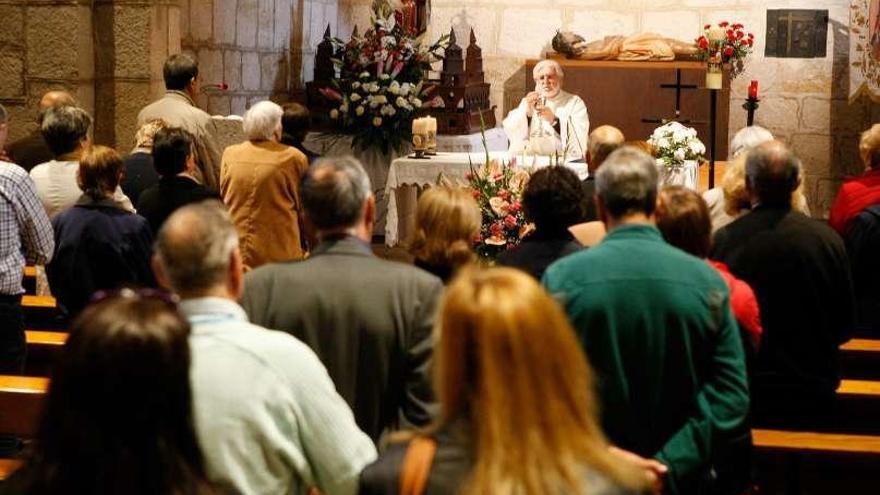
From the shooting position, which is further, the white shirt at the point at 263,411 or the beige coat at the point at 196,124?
the beige coat at the point at 196,124

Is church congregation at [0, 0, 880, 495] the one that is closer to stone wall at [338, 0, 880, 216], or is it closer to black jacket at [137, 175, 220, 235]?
black jacket at [137, 175, 220, 235]

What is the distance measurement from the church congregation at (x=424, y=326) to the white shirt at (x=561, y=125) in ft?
9.81

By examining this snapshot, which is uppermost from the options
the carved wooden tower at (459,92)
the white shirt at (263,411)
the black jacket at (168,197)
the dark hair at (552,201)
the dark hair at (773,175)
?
the carved wooden tower at (459,92)

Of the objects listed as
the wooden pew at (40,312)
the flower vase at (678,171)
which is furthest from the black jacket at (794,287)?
the flower vase at (678,171)

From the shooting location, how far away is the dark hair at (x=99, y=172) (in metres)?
5.24

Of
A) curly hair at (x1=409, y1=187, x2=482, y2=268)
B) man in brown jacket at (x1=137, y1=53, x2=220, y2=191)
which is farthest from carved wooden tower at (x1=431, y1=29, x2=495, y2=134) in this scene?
curly hair at (x1=409, y1=187, x2=482, y2=268)

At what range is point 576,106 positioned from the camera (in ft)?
33.8

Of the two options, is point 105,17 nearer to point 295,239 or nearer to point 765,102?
point 295,239

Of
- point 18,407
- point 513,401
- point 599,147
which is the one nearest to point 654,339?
point 513,401

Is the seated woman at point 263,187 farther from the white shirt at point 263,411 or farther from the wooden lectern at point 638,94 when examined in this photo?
the wooden lectern at point 638,94

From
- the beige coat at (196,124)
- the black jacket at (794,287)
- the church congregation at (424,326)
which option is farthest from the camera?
the beige coat at (196,124)

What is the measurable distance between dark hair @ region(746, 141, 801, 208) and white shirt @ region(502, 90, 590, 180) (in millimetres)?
4894

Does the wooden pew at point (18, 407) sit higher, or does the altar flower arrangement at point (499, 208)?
the altar flower arrangement at point (499, 208)

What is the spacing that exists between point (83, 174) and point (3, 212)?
1.07ft
